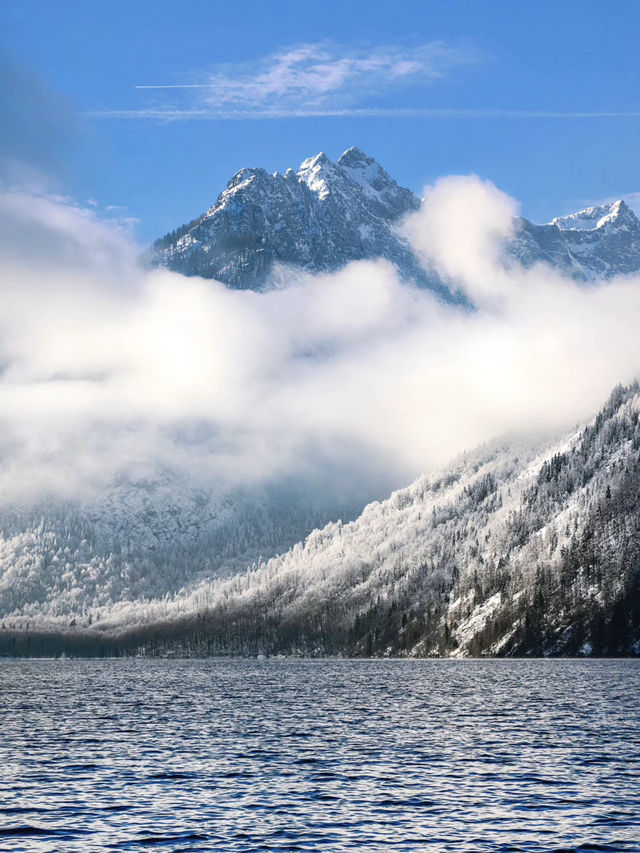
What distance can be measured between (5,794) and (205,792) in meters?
13.8

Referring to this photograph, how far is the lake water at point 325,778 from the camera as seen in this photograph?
53.3 m

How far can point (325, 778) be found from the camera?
72.9m

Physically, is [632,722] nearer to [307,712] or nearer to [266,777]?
[307,712]

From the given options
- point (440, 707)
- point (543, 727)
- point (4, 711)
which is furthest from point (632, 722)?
point (4, 711)

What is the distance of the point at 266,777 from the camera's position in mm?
73562

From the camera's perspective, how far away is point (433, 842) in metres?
51.6

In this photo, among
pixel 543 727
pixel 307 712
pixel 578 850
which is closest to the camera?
pixel 578 850

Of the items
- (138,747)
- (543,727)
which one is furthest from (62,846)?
(543,727)

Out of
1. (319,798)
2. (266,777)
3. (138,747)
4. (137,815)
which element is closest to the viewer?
(137,815)

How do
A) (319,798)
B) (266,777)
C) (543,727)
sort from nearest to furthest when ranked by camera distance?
1. (319,798)
2. (266,777)
3. (543,727)

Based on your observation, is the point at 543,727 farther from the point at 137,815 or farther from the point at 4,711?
the point at 4,711

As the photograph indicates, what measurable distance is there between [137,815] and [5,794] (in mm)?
13465

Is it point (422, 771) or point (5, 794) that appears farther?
point (422, 771)

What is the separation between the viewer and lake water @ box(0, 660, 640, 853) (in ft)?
175
